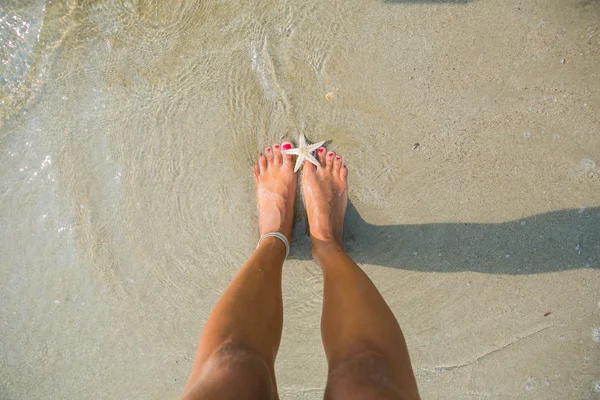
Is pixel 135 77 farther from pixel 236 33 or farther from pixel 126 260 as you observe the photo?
pixel 126 260

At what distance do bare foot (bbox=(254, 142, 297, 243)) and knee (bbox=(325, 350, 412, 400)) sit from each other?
1124 millimetres

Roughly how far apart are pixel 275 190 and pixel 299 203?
0.94 feet

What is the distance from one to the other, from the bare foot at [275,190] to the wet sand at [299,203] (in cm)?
12

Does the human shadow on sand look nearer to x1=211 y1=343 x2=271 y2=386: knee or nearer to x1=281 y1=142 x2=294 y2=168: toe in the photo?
x1=281 y1=142 x2=294 y2=168: toe

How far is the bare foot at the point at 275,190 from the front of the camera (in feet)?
8.68

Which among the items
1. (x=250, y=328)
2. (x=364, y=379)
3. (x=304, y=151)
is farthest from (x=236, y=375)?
(x=304, y=151)

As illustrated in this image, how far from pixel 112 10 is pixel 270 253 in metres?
2.25

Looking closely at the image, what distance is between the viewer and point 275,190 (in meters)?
2.68

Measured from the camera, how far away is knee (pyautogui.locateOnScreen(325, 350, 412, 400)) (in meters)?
1.54

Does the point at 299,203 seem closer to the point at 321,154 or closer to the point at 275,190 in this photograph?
the point at 275,190

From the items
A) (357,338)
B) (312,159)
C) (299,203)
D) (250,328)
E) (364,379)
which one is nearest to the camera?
(364,379)

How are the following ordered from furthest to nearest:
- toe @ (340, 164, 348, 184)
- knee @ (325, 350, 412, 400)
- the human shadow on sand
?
toe @ (340, 164, 348, 184)
the human shadow on sand
knee @ (325, 350, 412, 400)

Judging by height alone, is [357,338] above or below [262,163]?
below

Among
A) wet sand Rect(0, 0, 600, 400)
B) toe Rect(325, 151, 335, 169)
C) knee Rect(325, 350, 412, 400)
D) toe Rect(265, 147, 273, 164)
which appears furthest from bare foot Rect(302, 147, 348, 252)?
knee Rect(325, 350, 412, 400)
